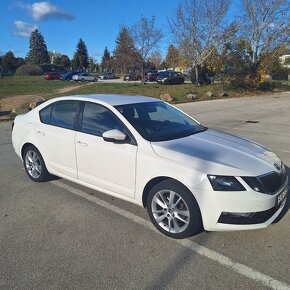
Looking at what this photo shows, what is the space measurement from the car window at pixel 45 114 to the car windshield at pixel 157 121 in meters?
1.39

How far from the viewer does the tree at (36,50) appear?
94312 mm

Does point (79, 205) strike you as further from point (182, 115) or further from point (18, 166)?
point (18, 166)

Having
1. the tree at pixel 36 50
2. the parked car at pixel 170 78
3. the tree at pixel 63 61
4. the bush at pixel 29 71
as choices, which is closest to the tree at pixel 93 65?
the tree at pixel 63 61

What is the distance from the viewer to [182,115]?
4879mm

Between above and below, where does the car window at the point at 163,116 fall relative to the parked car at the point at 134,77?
above

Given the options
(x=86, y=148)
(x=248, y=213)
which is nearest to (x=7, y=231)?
(x=86, y=148)

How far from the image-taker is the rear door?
4465 mm

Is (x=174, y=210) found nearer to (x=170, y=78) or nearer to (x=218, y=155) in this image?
(x=218, y=155)

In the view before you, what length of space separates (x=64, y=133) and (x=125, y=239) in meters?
1.84

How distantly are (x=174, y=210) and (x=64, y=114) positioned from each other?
227 centimetres

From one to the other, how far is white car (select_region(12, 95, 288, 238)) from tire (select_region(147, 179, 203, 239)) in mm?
10

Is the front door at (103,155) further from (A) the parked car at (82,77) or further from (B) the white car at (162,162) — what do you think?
(A) the parked car at (82,77)

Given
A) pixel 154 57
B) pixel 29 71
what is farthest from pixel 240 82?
pixel 29 71

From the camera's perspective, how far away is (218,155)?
11.4 feet
